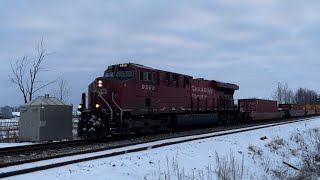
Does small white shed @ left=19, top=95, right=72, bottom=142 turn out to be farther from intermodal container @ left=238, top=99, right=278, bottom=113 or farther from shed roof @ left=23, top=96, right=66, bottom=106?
intermodal container @ left=238, top=99, right=278, bottom=113

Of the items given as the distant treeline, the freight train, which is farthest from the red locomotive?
the distant treeline

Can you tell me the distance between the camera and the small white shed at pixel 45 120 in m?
20.0

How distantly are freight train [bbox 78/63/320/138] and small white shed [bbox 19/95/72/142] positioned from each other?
4.45 feet

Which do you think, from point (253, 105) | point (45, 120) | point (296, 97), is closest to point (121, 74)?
point (45, 120)

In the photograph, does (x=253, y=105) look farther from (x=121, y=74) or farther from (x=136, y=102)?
(x=121, y=74)

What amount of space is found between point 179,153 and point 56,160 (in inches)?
179

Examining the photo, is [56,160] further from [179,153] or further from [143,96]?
[143,96]

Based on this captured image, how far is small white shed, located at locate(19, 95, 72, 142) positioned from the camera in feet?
65.7

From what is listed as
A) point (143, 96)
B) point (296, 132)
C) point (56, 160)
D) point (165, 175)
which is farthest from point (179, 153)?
point (296, 132)

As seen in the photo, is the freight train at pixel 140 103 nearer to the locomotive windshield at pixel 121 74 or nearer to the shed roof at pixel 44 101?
the locomotive windshield at pixel 121 74

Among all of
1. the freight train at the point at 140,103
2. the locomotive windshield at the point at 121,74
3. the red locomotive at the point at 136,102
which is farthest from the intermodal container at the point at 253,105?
the locomotive windshield at the point at 121,74

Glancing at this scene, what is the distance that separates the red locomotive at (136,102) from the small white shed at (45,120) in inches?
55.2

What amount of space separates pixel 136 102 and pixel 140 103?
1.28 ft

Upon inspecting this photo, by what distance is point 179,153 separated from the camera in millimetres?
14273
